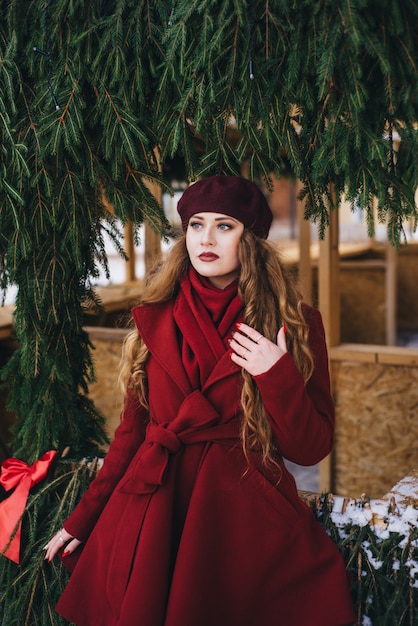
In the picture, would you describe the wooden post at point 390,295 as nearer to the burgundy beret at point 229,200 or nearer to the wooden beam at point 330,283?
the wooden beam at point 330,283

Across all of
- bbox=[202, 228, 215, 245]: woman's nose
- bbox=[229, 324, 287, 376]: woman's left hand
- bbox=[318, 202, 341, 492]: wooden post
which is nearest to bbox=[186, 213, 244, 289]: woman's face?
bbox=[202, 228, 215, 245]: woman's nose

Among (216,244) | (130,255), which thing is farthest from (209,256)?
(130,255)

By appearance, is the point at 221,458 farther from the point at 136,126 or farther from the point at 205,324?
the point at 136,126

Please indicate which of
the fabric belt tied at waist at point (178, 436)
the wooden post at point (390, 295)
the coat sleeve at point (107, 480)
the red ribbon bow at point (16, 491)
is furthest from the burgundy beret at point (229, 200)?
the wooden post at point (390, 295)

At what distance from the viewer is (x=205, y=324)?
1.91 meters

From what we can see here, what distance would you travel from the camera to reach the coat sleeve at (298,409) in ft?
5.73

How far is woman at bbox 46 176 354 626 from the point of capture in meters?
1.77

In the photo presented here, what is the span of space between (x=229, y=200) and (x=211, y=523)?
857 millimetres

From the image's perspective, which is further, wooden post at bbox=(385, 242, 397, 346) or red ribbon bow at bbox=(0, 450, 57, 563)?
wooden post at bbox=(385, 242, 397, 346)

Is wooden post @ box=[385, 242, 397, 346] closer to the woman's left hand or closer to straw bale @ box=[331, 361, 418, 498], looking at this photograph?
straw bale @ box=[331, 361, 418, 498]

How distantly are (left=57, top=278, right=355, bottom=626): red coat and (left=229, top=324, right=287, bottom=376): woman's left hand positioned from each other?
3 centimetres

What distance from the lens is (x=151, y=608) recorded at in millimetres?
1738

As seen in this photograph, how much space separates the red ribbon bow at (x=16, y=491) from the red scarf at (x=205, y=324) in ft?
3.24

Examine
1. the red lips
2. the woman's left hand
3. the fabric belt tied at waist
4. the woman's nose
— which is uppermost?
the woman's nose
